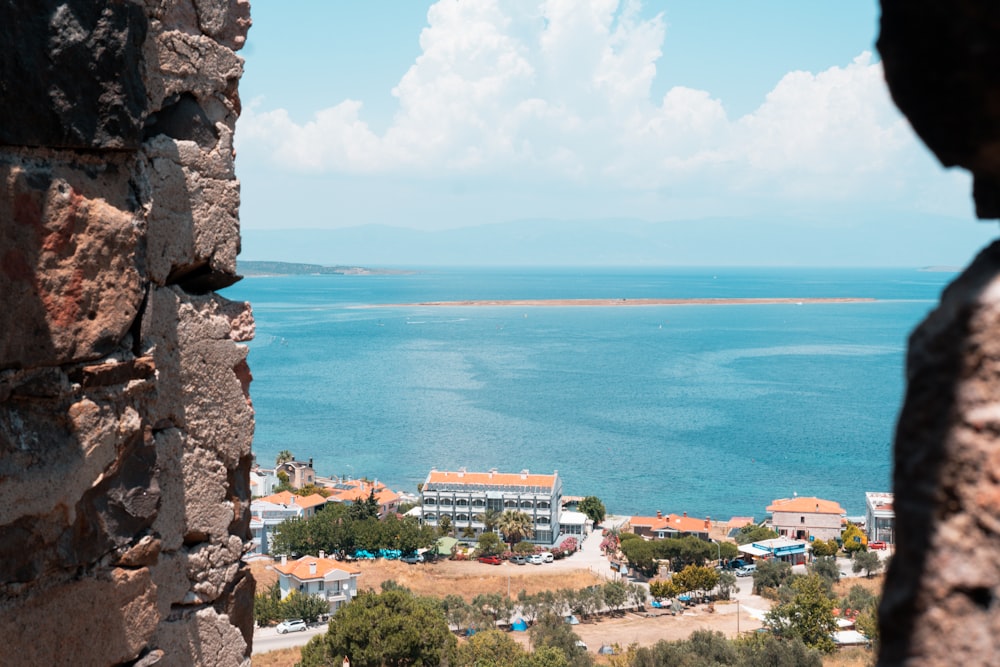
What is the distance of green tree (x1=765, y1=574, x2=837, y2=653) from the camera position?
26922mm

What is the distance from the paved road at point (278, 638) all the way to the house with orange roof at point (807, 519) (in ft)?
82.7

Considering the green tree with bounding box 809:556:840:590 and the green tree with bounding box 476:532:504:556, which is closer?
the green tree with bounding box 809:556:840:590

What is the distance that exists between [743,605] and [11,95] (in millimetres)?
35480

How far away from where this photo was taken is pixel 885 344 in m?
118

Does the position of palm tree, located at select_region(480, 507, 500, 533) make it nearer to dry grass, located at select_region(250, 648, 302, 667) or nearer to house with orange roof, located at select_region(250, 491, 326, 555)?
house with orange roof, located at select_region(250, 491, 326, 555)

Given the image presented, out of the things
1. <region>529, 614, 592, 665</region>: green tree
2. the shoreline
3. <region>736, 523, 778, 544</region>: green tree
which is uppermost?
the shoreline

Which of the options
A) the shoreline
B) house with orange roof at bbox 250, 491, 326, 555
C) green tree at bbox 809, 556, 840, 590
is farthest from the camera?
the shoreline

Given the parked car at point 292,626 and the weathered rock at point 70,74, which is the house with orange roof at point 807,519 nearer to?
the parked car at point 292,626

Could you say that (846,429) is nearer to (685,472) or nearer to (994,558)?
(685,472)

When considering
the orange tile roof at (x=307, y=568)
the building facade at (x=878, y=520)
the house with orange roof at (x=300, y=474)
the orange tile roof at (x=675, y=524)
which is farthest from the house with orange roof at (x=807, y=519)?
the house with orange roof at (x=300, y=474)

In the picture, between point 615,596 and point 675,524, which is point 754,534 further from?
point 615,596

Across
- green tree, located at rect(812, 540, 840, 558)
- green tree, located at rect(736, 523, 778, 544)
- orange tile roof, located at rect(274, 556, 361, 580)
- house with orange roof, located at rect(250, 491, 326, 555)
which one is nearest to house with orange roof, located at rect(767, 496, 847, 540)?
green tree, located at rect(736, 523, 778, 544)

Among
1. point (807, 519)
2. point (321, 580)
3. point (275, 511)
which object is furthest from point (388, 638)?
point (807, 519)

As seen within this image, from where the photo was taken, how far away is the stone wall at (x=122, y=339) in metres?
2.69
